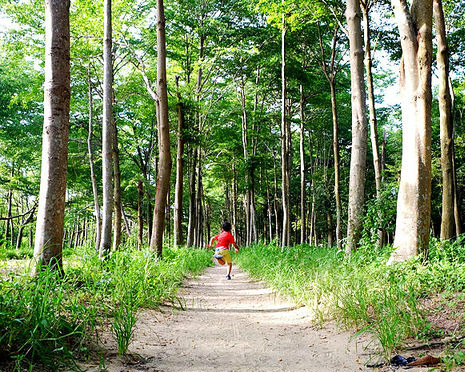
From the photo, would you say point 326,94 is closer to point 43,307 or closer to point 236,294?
point 236,294

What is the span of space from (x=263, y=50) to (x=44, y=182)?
51.7ft

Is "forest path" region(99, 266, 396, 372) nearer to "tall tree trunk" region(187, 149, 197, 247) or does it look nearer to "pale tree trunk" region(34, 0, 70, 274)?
"pale tree trunk" region(34, 0, 70, 274)

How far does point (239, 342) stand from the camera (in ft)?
13.9

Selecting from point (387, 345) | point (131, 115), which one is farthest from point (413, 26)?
point (131, 115)

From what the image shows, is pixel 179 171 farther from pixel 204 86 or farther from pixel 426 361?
pixel 426 361

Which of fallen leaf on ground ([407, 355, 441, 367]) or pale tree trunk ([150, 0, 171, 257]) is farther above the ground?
pale tree trunk ([150, 0, 171, 257])

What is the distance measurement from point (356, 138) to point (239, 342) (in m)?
5.93

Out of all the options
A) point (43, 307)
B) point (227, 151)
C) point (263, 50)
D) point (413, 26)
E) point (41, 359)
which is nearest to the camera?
point (41, 359)

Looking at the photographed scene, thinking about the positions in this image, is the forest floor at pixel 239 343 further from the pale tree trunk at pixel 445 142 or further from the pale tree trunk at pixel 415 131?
the pale tree trunk at pixel 445 142

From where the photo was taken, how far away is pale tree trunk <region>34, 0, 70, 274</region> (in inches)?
175

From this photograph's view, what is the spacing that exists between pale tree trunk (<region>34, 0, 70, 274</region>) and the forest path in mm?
1592

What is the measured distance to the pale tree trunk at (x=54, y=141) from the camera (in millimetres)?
4441

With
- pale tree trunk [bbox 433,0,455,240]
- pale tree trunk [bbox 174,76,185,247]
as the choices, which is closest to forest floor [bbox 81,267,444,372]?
pale tree trunk [bbox 433,0,455,240]

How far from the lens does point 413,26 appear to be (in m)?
6.32
